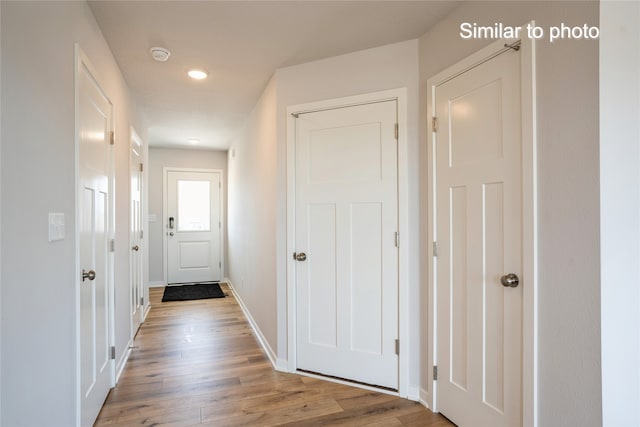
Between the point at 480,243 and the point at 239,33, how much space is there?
1914 mm

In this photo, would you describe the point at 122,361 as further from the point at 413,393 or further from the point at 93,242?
the point at 413,393

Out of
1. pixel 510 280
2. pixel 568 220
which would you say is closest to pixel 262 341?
pixel 510 280

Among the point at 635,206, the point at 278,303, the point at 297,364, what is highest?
the point at 635,206

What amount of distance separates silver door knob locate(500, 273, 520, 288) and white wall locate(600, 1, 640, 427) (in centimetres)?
37

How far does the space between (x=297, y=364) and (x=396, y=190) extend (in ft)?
5.05

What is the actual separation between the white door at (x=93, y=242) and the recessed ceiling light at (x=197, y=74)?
2.33ft

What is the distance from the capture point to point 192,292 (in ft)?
17.9

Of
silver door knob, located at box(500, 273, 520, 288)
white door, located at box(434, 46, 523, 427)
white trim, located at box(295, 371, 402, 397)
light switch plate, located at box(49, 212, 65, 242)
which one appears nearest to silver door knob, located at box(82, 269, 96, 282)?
light switch plate, located at box(49, 212, 65, 242)

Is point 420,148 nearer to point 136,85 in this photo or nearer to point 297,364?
point 297,364

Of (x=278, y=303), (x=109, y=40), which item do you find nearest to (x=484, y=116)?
(x=278, y=303)

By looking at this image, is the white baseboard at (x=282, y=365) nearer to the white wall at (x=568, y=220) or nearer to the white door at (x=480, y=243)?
the white door at (x=480, y=243)

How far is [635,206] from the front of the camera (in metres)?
1.28

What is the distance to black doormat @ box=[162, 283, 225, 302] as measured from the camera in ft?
16.9

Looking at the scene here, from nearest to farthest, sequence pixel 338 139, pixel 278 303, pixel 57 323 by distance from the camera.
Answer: pixel 57 323 < pixel 338 139 < pixel 278 303
